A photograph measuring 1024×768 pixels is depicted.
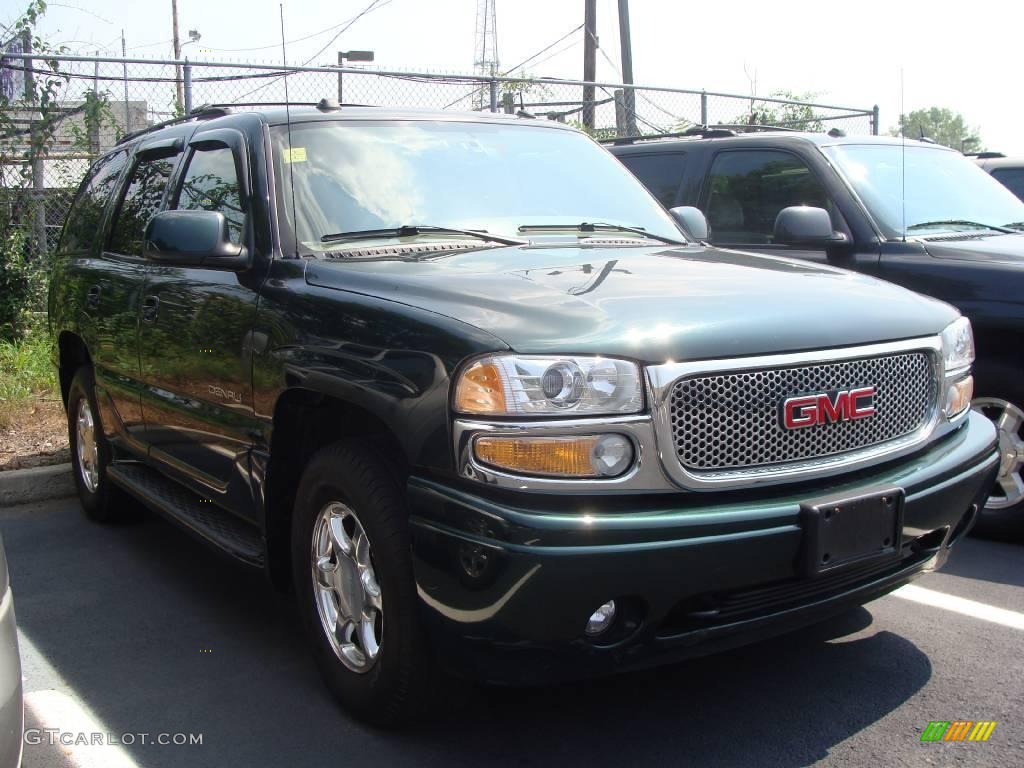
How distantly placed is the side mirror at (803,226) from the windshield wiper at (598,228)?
123 cm

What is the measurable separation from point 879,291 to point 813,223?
1977 millimetres

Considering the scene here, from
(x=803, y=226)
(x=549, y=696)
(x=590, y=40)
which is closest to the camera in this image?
(x=549, y=696)

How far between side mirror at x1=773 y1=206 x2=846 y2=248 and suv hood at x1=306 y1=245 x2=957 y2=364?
1658 millimetres

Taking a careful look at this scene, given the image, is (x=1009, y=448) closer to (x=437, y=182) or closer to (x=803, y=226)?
(x=803, y=226)

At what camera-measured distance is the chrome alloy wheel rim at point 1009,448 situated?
4.93 meters

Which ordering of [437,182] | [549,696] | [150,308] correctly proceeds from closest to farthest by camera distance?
[549,696] < [437,182] < [150,308]

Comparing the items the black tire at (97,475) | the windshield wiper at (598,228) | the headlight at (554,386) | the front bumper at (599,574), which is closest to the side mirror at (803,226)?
the windshield wiper at (598,228)

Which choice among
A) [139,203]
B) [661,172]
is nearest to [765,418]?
[139,203]

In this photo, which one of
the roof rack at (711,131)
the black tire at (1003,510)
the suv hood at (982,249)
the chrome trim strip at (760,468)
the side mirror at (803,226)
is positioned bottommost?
the black tire at (1003,510)

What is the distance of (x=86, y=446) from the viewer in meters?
5.68

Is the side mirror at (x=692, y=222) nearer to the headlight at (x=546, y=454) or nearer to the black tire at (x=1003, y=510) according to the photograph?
the black tire at (x=1003, y=510)

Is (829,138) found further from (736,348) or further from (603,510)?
(603,510)

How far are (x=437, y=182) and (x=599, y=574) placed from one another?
1.93 m

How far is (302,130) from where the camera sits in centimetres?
395
